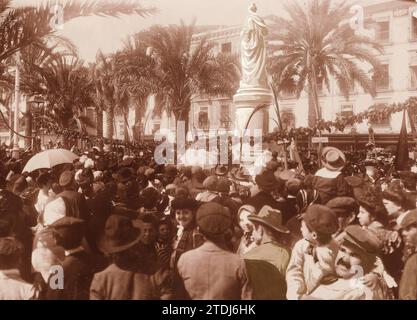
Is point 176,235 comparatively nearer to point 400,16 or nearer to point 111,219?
point 111,219

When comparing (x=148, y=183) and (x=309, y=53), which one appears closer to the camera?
(x=148, y=183)

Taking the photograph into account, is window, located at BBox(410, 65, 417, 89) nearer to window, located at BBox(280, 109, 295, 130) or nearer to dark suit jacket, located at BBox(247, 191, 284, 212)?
window, located at BBox(280, 109, 295, 130)

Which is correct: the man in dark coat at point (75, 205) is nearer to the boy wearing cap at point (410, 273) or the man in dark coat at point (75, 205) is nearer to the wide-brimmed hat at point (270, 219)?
the wide-brimmed hat at point (270, 219)

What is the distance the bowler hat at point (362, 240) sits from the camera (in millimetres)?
3234

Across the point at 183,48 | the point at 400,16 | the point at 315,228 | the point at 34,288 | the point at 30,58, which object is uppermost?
the point at 400,16

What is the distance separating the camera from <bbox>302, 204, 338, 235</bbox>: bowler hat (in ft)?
10.8

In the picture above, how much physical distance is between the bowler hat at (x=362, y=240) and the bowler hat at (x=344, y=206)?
0.59 metres

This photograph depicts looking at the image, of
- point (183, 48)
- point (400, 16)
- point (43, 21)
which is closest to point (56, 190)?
point (43, 21)

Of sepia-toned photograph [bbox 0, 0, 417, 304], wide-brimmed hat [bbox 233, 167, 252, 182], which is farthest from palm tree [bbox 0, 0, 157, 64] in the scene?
wide-brimmed hat [bbox 233, 167, 252, 182]

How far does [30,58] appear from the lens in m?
8.59

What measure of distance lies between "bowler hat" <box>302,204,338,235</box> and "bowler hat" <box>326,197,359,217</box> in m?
0.57

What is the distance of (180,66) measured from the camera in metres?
14.1

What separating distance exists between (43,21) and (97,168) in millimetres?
1915

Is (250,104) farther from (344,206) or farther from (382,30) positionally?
(382,30)
